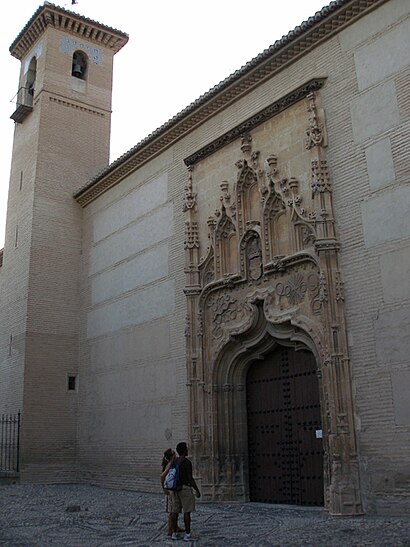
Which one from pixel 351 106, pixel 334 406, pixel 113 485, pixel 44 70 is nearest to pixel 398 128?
pixel 351 106

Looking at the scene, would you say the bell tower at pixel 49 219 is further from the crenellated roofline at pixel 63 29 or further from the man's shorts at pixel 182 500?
the man's shorts at pixel 182 500

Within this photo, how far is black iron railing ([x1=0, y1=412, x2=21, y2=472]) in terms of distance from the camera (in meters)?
14.0

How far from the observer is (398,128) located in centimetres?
856

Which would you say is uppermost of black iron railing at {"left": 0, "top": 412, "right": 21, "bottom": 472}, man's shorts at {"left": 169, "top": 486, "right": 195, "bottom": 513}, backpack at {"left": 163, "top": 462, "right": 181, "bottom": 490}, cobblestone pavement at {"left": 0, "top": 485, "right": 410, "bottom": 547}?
black iron railing at {"left": 0, "top": 412, "right": 21, "bottom": 472}

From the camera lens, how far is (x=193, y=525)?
7.72 metres

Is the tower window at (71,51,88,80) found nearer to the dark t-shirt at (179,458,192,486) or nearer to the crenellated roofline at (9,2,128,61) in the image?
the crenellated roofline at (9,2,128,61)

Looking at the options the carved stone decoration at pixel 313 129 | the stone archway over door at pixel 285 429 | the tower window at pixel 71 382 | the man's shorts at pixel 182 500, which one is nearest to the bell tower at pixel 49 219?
the tower window at pixel 71 382

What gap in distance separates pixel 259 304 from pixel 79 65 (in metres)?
10.7

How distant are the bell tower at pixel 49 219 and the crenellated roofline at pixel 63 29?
0.09 feet

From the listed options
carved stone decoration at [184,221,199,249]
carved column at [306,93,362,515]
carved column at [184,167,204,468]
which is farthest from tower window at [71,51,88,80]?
carved column at [306,93,362,515]

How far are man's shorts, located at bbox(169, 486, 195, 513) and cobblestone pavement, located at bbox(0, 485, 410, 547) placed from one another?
33 centimetres

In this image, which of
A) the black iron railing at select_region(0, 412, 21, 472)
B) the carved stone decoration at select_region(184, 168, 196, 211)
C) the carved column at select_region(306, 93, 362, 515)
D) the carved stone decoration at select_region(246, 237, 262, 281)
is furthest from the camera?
the black iron railing at select_region(0, 412, 21, 472)

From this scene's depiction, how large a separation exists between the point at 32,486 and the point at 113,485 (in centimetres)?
182

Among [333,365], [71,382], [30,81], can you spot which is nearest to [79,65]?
[30,81]
